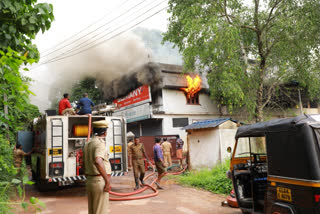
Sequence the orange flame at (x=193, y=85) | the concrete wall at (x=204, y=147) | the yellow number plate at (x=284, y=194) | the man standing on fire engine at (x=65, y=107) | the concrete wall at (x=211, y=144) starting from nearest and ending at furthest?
the yellow number plate at (x=284, y=194) < the man standing on fire engine at (x=65, y=107) < the concrete wall at (x=211, y=144) < the concrete wall at (x=204, y=147) < the orange flame at (x=193, y=85)

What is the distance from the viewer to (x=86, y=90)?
26.5 metres

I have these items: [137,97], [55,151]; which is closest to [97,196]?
[55,151]

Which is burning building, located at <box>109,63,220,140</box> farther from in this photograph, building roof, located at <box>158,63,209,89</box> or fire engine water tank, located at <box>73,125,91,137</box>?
fire engine water tank, located at <box>73,125,91,137</box>

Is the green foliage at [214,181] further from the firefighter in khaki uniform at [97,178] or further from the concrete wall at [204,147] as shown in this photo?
the firefighter in khaki uniform at [97,178]

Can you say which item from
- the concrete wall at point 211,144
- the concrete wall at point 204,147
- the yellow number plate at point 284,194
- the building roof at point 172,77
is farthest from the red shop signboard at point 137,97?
the yellow number plate at point 284,194

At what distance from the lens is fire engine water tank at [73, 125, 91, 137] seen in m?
8.56

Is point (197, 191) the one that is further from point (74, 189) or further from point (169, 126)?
point (169, 126)

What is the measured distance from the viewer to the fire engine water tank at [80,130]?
28.1 ft

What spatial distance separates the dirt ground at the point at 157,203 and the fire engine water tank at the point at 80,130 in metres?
1.95

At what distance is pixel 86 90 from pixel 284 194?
81.3 ft

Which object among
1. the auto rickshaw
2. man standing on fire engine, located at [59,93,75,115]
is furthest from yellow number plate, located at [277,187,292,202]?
man standing on fire engine, located at [59,93,75,115]

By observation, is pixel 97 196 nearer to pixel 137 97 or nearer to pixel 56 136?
pixel 56 136

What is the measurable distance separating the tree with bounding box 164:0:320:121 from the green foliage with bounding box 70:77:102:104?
14578 mm

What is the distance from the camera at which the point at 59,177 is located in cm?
765
